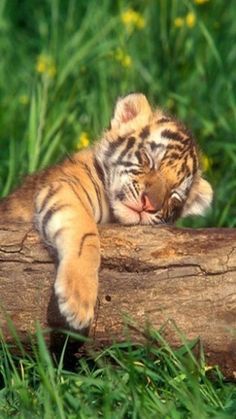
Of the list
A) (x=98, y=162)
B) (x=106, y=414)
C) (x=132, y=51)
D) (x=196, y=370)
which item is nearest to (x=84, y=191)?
→ (x=98, y=162)

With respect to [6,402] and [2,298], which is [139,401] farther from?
[2,298]

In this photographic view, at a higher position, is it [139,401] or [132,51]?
[132,51]

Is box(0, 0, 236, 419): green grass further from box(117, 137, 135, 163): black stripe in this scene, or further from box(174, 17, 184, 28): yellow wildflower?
box(117, 137, 135, 163): black stripe

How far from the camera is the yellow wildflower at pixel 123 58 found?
24.5 ft

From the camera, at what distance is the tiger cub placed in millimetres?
4758

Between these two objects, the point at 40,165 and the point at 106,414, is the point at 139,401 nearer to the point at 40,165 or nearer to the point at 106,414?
the point at 106,414

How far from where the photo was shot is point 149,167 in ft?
18.5

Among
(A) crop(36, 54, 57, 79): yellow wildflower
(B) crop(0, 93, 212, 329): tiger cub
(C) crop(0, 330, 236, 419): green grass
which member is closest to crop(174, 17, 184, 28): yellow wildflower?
(A) crop(36, 54, 57, 79): yellow wildflower

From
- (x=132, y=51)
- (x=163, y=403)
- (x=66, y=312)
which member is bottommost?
(x=163, y=403)

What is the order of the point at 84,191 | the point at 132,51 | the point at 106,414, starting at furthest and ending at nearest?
the point at 132,51
the point at 84,191
the point at 106,414

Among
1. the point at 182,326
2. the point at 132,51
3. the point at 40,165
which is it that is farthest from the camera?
the point at 132,51

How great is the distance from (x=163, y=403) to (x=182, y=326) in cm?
51

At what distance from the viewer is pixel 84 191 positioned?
5.45 meters

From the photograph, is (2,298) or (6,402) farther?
(2,298)
